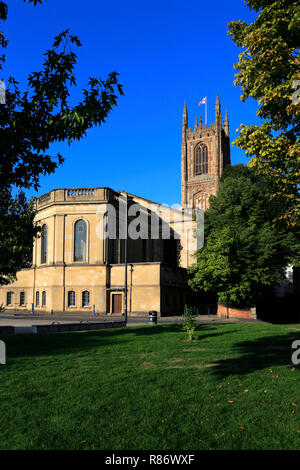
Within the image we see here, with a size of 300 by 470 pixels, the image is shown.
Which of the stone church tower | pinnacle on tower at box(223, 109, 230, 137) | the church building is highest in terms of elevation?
pinnacle on tower at box(223, 109, 230, 137)

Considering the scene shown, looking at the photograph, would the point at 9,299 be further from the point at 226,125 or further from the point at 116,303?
the point at 226,125

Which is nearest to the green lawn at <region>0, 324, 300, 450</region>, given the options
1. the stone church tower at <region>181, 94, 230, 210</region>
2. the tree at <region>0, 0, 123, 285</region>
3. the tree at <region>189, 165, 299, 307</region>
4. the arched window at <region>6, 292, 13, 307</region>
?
the tree at <region>0, 0, 123, 285</region>

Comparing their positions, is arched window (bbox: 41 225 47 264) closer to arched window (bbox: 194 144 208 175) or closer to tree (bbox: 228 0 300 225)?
tree (bbox: 228 0 300 225)

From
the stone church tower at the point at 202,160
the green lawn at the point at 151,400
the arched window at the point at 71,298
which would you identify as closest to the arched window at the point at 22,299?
the arched window at the point at 71,298

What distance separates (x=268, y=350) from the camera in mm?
13664

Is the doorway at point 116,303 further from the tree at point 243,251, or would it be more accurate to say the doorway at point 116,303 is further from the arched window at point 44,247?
the arched window at point 44,247

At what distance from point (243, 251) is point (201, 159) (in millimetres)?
76684

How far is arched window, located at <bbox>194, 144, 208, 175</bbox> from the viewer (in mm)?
105625

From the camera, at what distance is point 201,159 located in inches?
4190

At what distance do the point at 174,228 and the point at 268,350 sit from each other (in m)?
45.2

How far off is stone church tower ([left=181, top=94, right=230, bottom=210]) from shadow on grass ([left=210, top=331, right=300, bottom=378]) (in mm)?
86406

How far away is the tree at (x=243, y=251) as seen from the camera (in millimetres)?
32897

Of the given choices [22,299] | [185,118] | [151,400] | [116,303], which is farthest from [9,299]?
[185,118]
